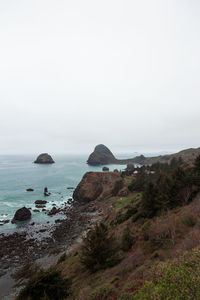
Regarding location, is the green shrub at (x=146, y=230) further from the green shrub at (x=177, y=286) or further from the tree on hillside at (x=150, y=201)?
the green shrub at (x=177, y=286)

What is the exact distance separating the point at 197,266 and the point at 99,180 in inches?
2240

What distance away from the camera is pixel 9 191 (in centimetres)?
6588

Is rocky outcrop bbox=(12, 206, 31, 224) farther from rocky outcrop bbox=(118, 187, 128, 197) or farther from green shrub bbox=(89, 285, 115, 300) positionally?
green shrub bbox=(89, 285, 115, 300)

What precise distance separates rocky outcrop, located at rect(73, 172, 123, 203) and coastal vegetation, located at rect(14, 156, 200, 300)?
27176 mm

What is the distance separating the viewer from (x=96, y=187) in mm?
59938

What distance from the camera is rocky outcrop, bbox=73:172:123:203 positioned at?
184 ft

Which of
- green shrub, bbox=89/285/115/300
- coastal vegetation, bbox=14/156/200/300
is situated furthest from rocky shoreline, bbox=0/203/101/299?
green shrub, bbox=89/285/115/300

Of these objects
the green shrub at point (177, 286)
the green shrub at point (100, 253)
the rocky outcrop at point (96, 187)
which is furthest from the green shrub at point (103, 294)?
the rocky outcrop at point (96, 187)

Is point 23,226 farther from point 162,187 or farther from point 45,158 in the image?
point 45,158

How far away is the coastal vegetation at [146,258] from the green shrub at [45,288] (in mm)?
51

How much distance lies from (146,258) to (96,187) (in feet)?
159

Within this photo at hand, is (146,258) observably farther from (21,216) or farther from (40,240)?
(21,216)

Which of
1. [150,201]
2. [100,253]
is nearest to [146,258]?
[100,253]

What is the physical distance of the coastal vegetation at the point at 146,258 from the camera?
17.5 ft
